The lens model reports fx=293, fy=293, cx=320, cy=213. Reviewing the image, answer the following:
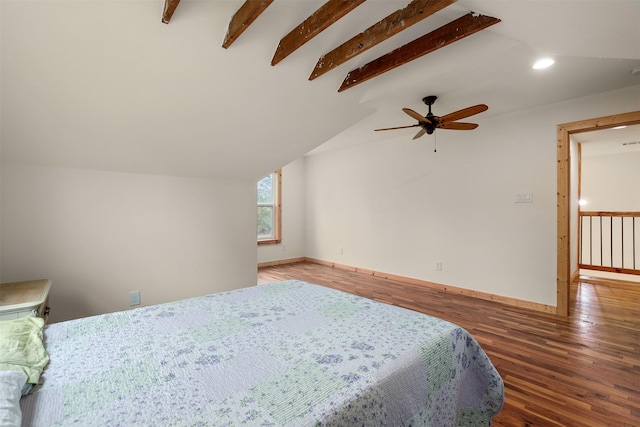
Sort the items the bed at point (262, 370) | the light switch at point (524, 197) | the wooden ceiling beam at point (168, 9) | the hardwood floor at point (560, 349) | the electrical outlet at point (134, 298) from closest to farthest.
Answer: the bed at point (262, 370)
the wooden ceiling beam at point (168, 9)
the hardwood floor at point (560, 349)
the electrical outlet at point (134, 298)
the light switch at point (524, 197)

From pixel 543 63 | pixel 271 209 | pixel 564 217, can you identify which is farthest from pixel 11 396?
pixel 271 209

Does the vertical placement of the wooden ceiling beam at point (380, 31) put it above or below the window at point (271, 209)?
above

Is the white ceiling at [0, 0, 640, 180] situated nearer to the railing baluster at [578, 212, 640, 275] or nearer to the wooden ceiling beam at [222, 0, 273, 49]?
the wooden ceiling beam at [222, 0, 273, 49]

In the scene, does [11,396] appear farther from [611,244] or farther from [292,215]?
[611,244]

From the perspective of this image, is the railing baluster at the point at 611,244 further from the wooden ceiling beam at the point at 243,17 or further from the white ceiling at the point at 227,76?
the wooden ceiling beam at the point at 243,17

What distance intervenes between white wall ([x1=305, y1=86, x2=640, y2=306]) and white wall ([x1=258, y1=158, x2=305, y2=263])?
2.91ft

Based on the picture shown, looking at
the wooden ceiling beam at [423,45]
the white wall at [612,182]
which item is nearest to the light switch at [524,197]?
the wooden ceiling beam at [423,45]

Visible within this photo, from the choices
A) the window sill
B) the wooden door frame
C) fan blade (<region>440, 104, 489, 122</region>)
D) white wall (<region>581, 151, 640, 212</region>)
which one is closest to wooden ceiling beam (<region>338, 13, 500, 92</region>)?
fan blade (<region>440, 104, 489, 122</region>)

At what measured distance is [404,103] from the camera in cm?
323

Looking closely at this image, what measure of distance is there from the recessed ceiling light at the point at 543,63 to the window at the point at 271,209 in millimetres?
4304

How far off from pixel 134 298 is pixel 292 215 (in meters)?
3.59

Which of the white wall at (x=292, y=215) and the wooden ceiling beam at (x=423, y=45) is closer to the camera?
the wooden ceiling beam at (x=423, y=45)

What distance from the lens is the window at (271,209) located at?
5.74 metres

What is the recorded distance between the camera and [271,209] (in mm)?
5859
